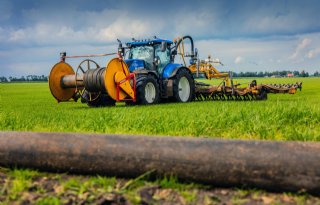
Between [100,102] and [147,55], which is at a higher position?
[147,55]

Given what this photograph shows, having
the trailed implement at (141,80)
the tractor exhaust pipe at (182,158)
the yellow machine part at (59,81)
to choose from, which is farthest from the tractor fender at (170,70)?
the tractor exhaust pipe at (182,158)

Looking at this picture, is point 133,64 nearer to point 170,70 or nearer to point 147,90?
point 147,90

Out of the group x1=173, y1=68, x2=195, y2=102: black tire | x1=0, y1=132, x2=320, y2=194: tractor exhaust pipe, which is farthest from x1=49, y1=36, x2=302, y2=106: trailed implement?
x1=0, y1=132, x2=320, y2=194: tractor exhaust pipe

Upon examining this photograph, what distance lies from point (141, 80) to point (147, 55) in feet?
5.53

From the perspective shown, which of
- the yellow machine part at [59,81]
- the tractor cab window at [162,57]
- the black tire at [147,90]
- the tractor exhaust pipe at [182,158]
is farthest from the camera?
the tractor cab window at [162,57]

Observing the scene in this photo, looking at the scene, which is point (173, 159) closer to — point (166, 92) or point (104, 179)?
point (104, 179)

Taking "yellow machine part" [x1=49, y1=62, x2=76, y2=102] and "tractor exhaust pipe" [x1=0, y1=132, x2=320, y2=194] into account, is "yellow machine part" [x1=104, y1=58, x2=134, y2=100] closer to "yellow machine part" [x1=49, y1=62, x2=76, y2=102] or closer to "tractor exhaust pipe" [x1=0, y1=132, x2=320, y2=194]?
"yellow machine part" [x1=49, y1=62, x2=76, y2=102]

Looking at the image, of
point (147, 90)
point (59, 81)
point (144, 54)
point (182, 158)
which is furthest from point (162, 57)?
point (182, 158)

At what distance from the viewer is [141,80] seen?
14086 millimetres

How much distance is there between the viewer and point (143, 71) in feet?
47.8

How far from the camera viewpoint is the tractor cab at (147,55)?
15.1 meters

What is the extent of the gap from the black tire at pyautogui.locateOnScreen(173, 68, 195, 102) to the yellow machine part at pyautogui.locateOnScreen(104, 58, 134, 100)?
9.36 ft

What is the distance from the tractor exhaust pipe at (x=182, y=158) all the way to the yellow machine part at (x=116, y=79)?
335 inches

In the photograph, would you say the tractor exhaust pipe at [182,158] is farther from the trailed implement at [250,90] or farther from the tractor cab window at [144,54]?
the trailed implement at [250,90]
